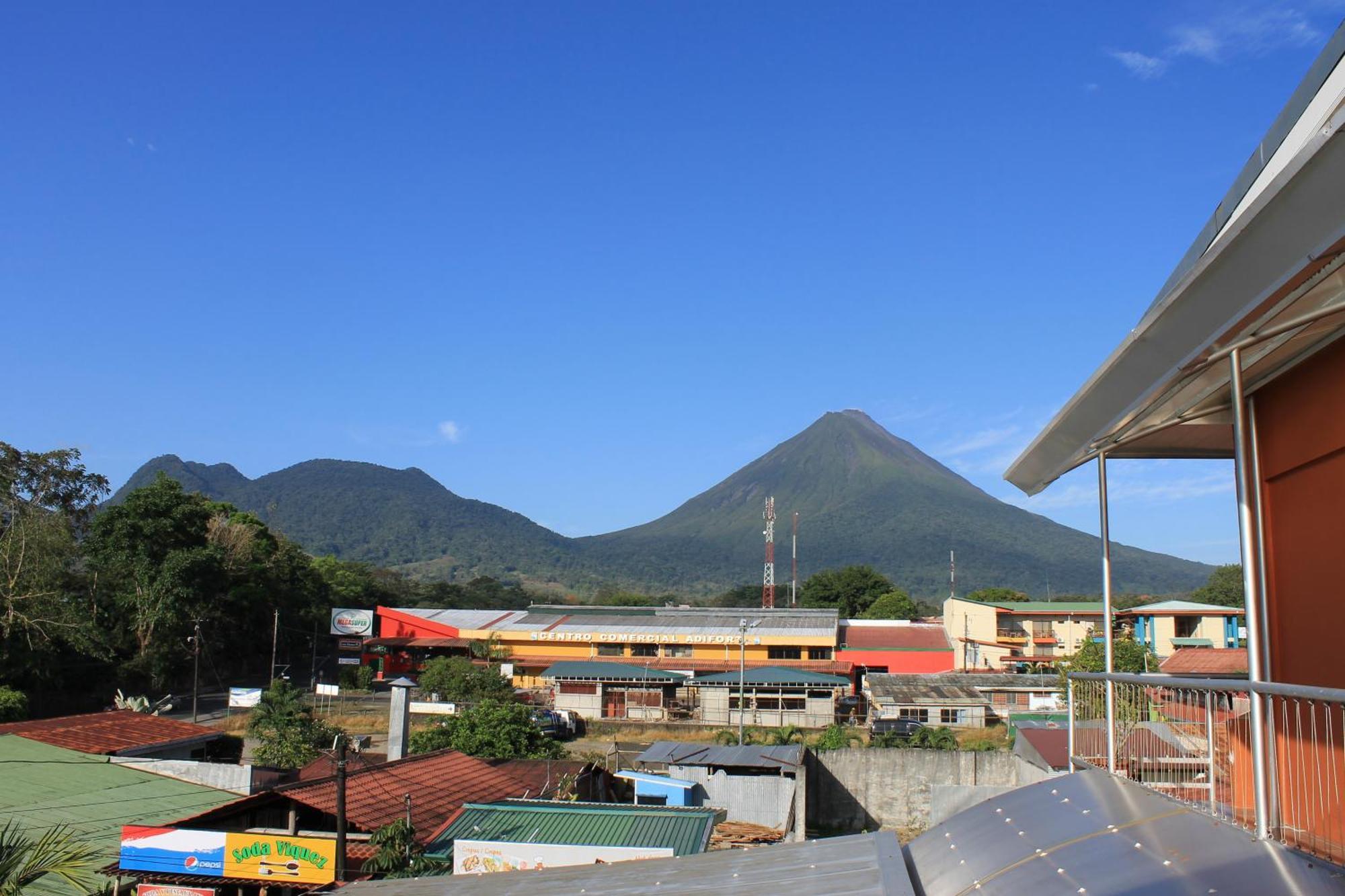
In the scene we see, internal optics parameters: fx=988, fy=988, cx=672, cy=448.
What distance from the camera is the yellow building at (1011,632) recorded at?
147 feet

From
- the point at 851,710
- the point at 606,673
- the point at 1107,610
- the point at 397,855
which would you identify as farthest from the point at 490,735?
the point at 1107,610

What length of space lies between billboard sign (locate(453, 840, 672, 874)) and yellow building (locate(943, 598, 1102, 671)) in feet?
116

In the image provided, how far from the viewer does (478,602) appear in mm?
81000

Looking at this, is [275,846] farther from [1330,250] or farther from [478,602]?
[478,602]

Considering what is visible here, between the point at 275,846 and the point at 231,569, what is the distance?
35.6 m

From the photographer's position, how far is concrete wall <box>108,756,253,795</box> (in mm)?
16766

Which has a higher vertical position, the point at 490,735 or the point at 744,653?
the point at 744,653

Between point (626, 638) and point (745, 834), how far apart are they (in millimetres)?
24476

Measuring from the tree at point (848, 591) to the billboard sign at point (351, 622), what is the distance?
33.5 metres

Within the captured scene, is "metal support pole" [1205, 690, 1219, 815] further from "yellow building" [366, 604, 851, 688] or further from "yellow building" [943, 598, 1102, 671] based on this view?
Result: "yellow building" [943, 598, 1102, 671]

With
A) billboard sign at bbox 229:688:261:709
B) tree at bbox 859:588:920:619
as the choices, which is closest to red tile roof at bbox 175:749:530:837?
billboard sign at bbox 229:688:261:709

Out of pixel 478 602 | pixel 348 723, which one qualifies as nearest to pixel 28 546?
pixel 348 723

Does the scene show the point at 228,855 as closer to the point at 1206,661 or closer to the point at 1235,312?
the point at 1235,312

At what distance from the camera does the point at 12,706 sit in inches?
1019
